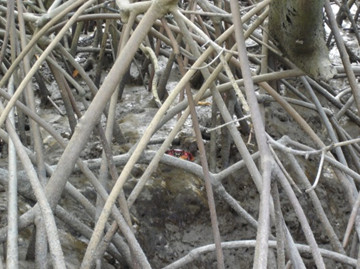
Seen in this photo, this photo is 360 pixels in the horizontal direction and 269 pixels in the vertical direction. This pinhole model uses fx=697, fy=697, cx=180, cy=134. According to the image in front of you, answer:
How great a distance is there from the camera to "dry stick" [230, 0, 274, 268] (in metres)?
0.91

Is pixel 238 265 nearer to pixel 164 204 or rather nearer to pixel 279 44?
pixel 164 204

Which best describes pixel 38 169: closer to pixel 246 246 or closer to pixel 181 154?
pixel 246 246

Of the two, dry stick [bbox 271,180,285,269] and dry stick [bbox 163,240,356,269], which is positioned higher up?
dry stick [bbox 271,180,285,269]

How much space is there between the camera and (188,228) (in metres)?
2.05

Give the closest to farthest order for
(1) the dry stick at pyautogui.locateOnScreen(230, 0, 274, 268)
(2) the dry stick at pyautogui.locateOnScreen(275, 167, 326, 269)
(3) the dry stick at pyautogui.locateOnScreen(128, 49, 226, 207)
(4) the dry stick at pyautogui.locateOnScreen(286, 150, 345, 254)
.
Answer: (1) the dry stick at pyautogui.locateOnScreen(230, 0, 274, 268), (2) the dry stick at pyautogui.locateOnScreen(275, 167, 326, 269), (3) the dry stick at pyautogui.locateOnScreen(128, 49, 226, 207), (4) the dry stick at pyautogui.locateOnScreen(286, 150, 345, 254)

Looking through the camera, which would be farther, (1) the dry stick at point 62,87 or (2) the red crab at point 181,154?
(2) the red crab at point 181,154

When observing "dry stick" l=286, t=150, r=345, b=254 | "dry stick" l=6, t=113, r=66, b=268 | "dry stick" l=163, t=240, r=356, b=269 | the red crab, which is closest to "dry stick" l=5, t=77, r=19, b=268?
"dry stick" l=6, t=113, r=66, b=268

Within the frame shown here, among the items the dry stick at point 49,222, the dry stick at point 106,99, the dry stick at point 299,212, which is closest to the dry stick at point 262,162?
the dry stick at point 299,212

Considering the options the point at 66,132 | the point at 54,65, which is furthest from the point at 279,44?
the point at 66,132

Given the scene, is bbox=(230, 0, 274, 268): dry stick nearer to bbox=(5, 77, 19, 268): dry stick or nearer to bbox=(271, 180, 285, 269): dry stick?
bbox=(271, 180, 285, 269): dry stick

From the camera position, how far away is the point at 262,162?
98cm

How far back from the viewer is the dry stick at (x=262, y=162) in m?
0.91

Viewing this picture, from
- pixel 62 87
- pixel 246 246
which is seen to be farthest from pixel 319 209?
pixel 62 87

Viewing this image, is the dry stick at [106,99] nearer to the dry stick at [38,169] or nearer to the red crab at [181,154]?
the dry stick at [38,169]
